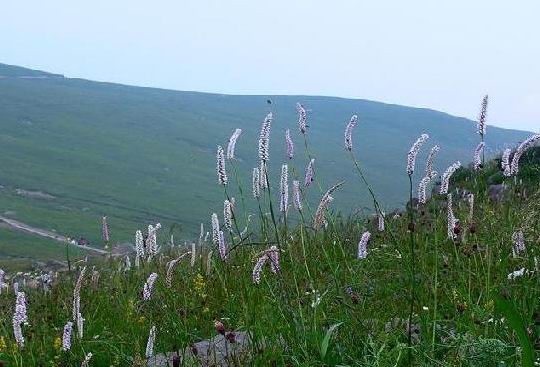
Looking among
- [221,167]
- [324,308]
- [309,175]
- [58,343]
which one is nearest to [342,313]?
[324,308]

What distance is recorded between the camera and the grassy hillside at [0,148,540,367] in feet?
12.8

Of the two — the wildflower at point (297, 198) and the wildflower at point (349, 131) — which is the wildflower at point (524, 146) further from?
the wildflower at point (297, 198)

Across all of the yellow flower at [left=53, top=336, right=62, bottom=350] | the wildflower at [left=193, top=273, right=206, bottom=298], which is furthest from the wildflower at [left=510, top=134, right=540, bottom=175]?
the yellow flower at [left=53, top=336, right=62, bottom=350]

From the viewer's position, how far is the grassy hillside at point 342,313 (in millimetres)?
3896

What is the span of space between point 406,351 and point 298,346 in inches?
25.4

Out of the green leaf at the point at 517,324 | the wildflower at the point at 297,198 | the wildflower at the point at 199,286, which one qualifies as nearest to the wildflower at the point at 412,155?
the green leaf at the point at 517,324

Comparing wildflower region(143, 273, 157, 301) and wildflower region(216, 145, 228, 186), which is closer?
wildflower region(216, 145, 228, 186)

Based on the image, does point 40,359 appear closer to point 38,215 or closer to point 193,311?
point 193,311

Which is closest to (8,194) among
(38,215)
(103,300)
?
(38,215)

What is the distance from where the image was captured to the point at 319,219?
14.2 feet

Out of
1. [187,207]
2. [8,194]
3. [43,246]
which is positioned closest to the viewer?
[43,246]

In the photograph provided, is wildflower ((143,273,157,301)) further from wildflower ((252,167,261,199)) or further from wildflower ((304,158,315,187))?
wildflower ((304,158,315,187))

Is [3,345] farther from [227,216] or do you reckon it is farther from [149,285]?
[227,216]

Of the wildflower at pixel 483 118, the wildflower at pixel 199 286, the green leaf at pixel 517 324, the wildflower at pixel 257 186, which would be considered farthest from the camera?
the wildflower at pixel 199 286
